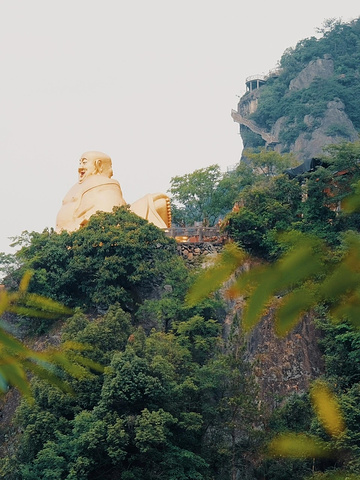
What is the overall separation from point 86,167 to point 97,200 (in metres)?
1.51

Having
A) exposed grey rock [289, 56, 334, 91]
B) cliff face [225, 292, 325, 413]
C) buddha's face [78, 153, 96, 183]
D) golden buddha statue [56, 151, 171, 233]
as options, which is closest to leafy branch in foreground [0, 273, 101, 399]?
cliff face [225, 292, 325, 413]

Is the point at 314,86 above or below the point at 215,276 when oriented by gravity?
above

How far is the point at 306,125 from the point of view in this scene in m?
45.2

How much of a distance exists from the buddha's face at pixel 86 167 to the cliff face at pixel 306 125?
2179cm

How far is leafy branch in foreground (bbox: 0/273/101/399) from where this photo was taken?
1.66 m

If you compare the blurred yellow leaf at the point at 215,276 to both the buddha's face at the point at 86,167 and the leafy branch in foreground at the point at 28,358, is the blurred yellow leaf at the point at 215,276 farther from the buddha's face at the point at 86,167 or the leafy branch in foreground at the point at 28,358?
the buddha's face at the point at 86,167

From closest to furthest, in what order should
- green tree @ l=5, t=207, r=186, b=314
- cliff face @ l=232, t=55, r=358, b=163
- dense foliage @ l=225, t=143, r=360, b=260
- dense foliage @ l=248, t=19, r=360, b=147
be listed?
1. green tree @ l=5, t=207, r=186, b=314
2. dense foliage @ l=225, t=143, r=360, b=260
3. cliff face @ l=232, t=55, r=358, b=163
4. dense foliage @ l=248, t=19, r=360, b=147

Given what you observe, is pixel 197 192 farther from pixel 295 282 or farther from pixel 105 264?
pixel 295 282

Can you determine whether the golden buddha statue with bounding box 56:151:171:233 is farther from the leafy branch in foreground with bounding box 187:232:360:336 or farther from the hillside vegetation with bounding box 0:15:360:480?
the leafy branch in foreground with bounding box 187:232:360:336

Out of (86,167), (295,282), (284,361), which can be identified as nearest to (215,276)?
(295,282)

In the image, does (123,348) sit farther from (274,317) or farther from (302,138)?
(302,138)

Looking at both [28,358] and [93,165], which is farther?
[93,165]

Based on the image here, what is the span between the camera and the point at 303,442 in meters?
2.12

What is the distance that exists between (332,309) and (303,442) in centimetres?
50
